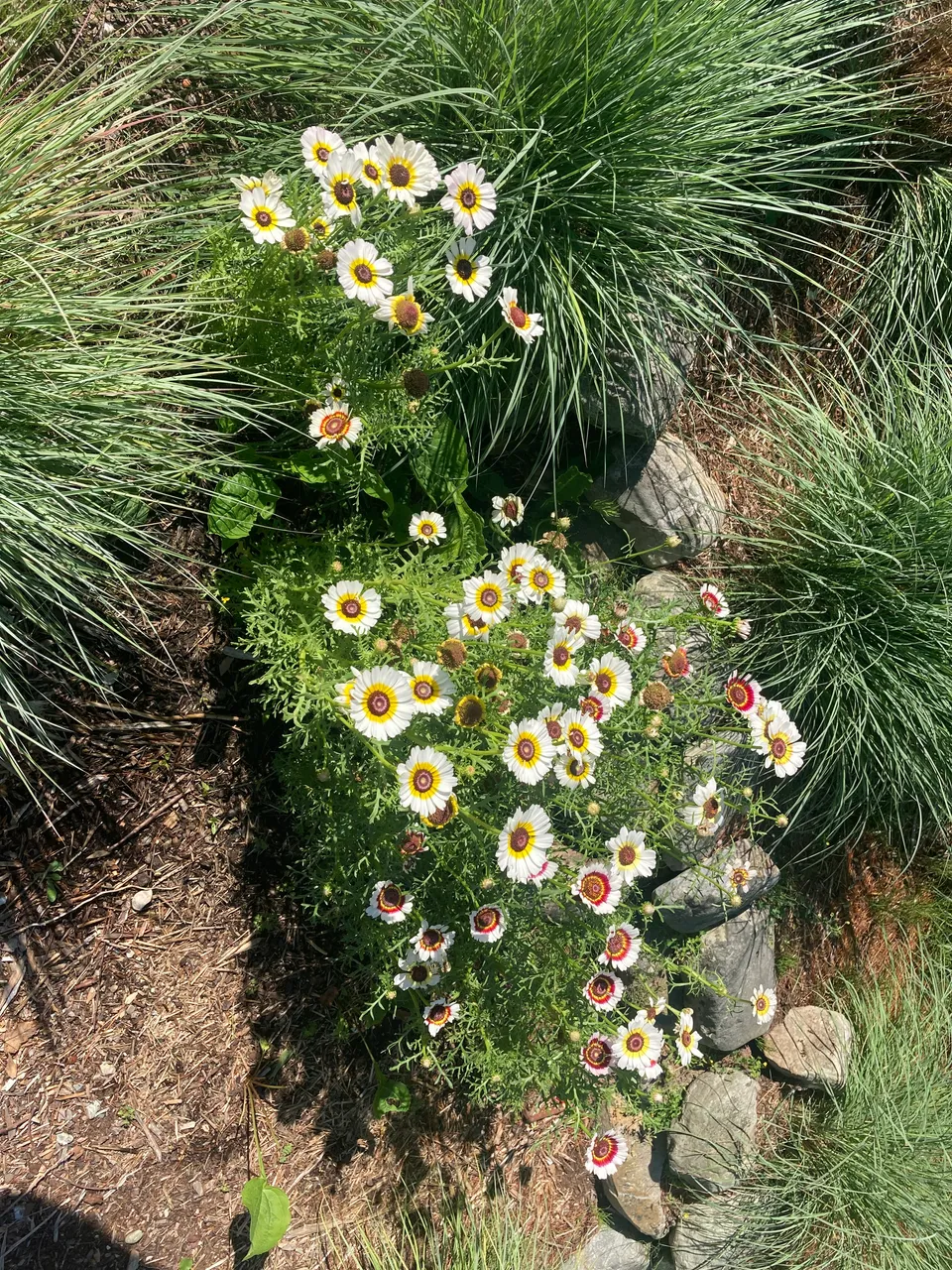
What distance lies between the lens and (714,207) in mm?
2684

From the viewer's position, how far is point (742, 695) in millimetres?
2150

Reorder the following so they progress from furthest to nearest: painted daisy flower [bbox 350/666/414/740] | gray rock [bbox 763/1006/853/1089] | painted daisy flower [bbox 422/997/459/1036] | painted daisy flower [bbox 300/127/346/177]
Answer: gray rock [bbox 763/1006/853/1089], painted daisy flower [bbox 422/997/459/1036], painted daisy flower [bbox 300/127/346/177], painted daisy flower [bbox 350/666/414/740]

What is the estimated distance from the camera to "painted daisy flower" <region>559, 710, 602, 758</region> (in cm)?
177

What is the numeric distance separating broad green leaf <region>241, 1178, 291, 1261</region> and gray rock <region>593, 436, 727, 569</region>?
7.26 feet

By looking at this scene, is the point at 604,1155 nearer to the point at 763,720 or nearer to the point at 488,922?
the point at 488,922

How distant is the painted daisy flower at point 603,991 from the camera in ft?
6.32

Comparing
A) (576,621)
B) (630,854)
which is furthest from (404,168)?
(630,854)

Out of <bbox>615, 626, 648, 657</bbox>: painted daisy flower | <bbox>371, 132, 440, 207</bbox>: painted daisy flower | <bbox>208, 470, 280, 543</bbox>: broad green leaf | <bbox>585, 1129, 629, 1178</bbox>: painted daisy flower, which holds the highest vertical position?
<bbox>371, 132, 440, 207</bbox>: painted daisy flower

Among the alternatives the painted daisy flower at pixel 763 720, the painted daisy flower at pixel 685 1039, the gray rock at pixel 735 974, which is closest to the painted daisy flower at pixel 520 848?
the painted daisy flower at pixel 763 720

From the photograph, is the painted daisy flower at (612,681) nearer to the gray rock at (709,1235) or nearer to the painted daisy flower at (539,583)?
the painted daisy flower at (539,583)

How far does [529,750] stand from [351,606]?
47 cm

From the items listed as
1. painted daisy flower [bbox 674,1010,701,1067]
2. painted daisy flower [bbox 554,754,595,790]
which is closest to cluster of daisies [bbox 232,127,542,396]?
painted daisy flower [bbox 554,754,595,790]

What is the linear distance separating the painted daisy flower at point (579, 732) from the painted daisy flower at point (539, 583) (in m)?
0.30

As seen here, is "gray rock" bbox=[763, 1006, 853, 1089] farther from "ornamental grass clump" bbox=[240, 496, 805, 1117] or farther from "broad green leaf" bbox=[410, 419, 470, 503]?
"broad green leaf" bbox=[410, 419, 470, 503]
